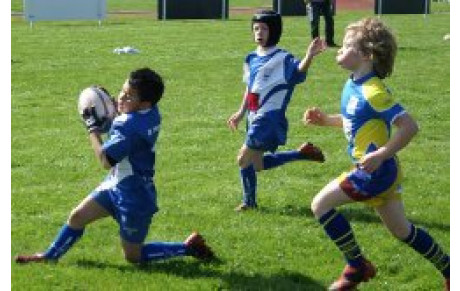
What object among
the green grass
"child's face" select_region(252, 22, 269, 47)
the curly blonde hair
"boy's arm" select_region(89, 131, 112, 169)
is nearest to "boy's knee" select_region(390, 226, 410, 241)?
→ the curly blonde hair

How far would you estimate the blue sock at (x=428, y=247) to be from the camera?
18.5ft

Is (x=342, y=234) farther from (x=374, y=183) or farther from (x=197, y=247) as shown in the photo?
(x=197, y=247)

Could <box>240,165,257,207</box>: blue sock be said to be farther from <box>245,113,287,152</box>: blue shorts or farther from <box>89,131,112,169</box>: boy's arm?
<box>89,131,112,169</box>: boy's arm

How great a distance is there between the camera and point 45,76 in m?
16.2

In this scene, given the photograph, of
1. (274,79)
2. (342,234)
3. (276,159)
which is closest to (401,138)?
(342,234)

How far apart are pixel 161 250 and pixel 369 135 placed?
168cm

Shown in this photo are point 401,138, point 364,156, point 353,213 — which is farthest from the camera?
point 353,213

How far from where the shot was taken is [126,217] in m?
5.99

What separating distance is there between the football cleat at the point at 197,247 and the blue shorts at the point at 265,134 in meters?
1.62

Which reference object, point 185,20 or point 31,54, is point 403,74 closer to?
point 31,54

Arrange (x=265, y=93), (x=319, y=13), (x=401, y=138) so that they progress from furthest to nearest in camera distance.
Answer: (x=319, y=13), (x=265, y=93), (x=401, y=138)

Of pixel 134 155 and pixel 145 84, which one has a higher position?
pixel 145 84

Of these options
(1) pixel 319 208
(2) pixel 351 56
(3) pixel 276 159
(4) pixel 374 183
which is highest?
(2) pixel 351 56

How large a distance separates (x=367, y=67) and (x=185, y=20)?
88.6 ft
